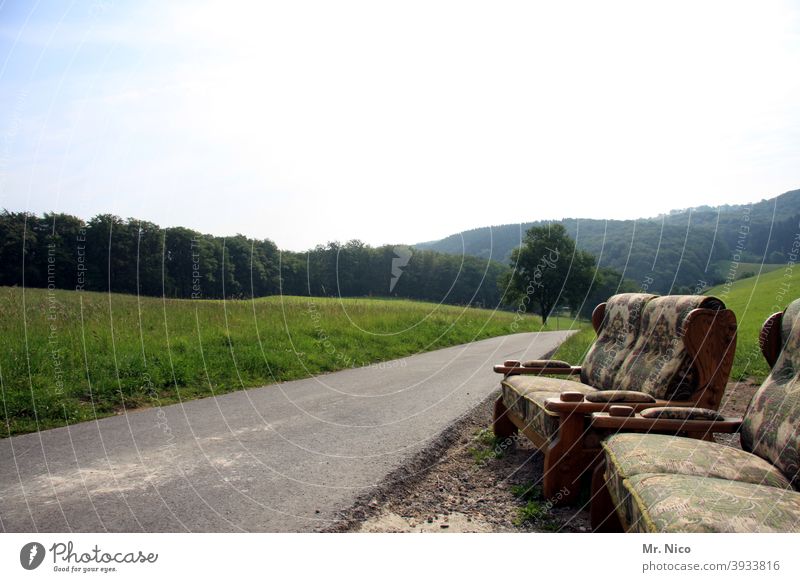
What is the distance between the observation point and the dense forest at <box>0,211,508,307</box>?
826 centimetres

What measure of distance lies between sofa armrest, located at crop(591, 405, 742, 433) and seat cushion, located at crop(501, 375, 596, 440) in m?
0.49

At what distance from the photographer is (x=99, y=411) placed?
23.9 feet

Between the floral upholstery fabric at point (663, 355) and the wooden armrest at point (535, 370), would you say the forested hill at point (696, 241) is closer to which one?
the floral upholstery fabric at point (663, 355)

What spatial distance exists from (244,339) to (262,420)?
6000 mm

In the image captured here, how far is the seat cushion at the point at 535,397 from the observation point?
4.41 meters

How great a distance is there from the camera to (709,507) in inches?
89.0

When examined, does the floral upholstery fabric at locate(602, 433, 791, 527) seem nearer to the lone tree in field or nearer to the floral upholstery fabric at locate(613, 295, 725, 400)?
the floral upholstery fabric at locate(613, 295, 725, 400)

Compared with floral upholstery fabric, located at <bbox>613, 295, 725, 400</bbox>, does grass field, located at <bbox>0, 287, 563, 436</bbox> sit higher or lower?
lower

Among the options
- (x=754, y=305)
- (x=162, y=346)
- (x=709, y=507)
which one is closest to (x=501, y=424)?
(x=709, y=507)

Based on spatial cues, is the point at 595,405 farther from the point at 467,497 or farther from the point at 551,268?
the point at 551,268

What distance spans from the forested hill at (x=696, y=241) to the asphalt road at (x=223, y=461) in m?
2.71

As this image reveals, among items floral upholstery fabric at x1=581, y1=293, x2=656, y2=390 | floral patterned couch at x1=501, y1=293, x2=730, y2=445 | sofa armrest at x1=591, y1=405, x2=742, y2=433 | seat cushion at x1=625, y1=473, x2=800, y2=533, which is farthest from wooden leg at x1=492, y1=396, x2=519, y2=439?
seat cushion at x1=625, y1=473, x2=800, y2=533

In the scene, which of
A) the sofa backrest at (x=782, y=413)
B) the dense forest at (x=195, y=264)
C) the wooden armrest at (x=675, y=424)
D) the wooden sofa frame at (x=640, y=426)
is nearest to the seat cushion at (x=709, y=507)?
the sofa backrest at (x=782, y=413)
